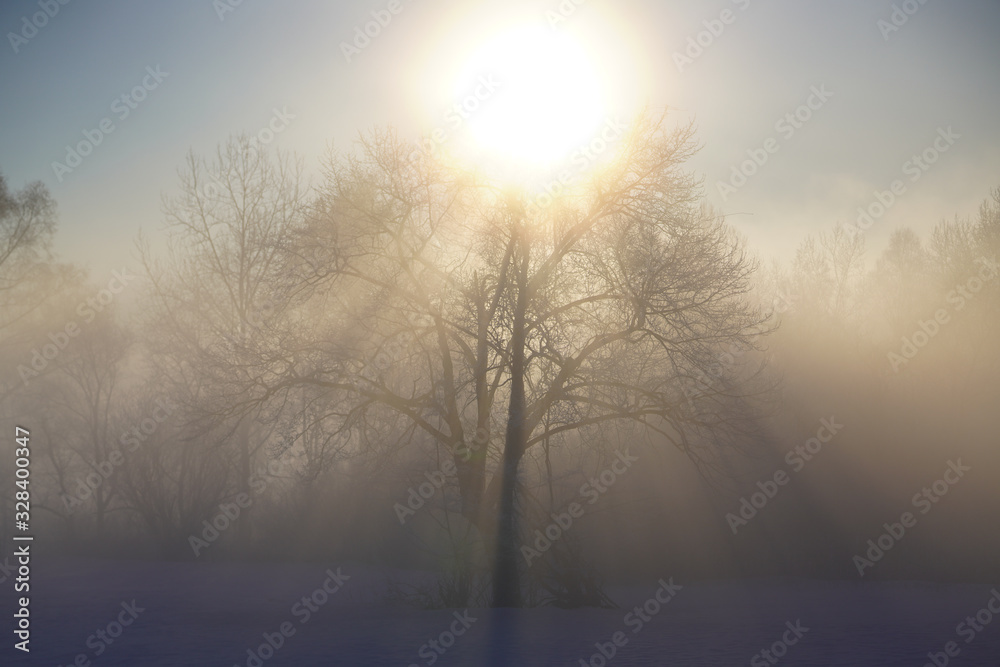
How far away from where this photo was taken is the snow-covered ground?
1102 cm

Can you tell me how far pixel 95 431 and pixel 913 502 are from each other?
32.3m

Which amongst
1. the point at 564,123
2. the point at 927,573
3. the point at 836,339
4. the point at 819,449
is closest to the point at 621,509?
the point at 819,449
